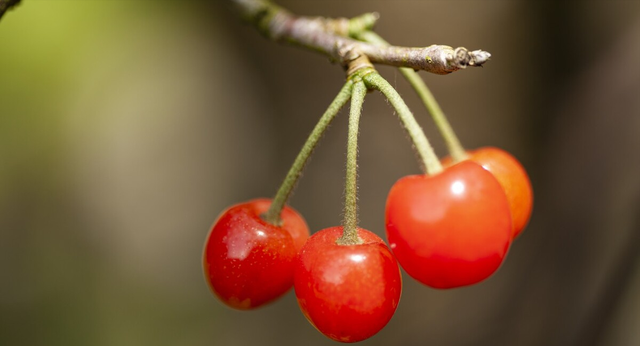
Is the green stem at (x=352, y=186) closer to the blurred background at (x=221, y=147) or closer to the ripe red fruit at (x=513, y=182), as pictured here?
the ripe red fruit at (x=513, y=182)

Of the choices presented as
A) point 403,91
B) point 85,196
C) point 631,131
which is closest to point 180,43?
point 85,196

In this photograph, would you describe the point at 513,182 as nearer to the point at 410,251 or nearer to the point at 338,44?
the point at 410,251

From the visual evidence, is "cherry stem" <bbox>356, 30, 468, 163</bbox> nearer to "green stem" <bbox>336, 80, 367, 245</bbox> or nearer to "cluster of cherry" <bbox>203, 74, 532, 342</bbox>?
"green stem" <bbox>336, 80, 367, 245</bbox>

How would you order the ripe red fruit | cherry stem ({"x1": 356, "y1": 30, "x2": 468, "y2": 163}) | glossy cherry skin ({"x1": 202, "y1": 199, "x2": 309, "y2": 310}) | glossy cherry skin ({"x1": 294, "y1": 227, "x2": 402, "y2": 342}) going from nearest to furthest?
glossy cherry skin ({"x1": 294, "y1": 227, "x2": 402, "y2": 342}) → glossy cherry skin ({"x1": 202, "y1": 199, "x2": 309, "y2": 310}) → the ripe red fruit → cherry stem ({"x1": 356, "y1": 30, "x2": 468, "y2": 163})

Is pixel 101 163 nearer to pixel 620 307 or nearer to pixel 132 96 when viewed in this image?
pixel 132 96

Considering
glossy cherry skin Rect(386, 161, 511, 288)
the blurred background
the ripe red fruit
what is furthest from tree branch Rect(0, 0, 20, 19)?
the blurred background

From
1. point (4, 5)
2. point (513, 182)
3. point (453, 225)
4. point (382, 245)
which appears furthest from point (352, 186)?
point (4, 5)

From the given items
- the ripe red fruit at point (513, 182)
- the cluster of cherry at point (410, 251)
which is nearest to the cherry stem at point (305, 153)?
the cluster of cherry at point (410, 251)
